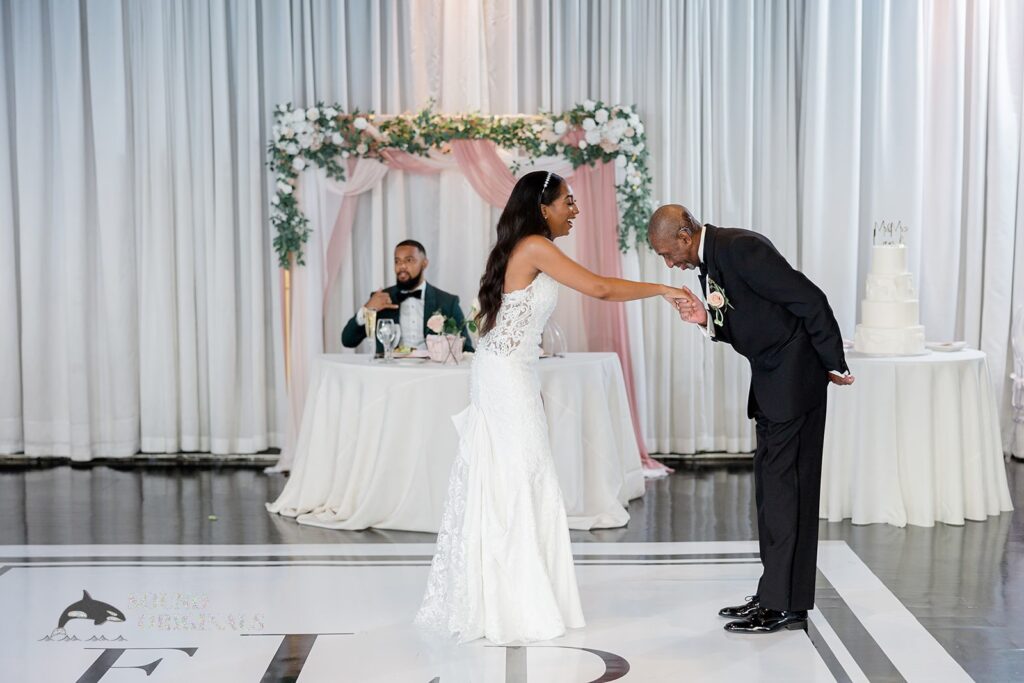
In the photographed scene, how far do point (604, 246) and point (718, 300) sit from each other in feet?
10.8

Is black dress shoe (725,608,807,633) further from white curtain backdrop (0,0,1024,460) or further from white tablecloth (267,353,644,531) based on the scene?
white curtain backdrop (0,0,1024,460)

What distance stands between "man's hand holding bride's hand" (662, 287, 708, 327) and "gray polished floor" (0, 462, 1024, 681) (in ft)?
4.62

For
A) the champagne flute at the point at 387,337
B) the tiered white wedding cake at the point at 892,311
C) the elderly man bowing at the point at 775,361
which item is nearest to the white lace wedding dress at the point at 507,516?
the elderly man bowing at the point at 775,361

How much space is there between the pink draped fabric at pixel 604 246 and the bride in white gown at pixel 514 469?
3.19 metres

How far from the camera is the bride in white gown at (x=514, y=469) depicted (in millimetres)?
4203

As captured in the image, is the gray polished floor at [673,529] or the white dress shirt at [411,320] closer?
the gray polished floor at [673,529]

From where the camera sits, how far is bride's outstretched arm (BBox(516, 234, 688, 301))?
414cm

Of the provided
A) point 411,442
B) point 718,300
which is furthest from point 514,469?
point 411,442

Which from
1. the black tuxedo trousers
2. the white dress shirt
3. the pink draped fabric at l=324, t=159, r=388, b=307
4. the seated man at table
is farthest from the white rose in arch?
the black tuxedo trousers

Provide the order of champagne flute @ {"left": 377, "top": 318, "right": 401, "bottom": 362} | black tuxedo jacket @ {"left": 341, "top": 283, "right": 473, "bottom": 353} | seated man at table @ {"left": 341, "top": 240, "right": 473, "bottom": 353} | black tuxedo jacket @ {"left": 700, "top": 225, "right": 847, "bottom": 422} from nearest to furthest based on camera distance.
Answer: black tuxedo jacket @ {"left": 700, "top": 225, "right": 847, "bottom": 422}, champagne flute @ {"left": 377, "top": 318, "right": 401, "bottom": 362}, seated man at table @ {"left": 341, "top": 240, "right": 473, "bottom": 353}, black tuxedo jacket @ {"left": 341, "top": 283, "right": 473, "bottom": 353}

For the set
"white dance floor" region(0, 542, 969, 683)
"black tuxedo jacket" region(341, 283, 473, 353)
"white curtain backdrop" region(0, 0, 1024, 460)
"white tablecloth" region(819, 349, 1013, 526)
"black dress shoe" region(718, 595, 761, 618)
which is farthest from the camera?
"white curtain backdrop" region(0, 0, 1024, 460)

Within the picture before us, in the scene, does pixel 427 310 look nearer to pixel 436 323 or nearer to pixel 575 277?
pixel 436 323

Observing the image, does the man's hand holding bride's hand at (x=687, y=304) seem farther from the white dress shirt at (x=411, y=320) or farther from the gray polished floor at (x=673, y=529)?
the white dress shirt at (x=411, y=320)

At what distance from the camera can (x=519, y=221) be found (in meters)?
4.21
